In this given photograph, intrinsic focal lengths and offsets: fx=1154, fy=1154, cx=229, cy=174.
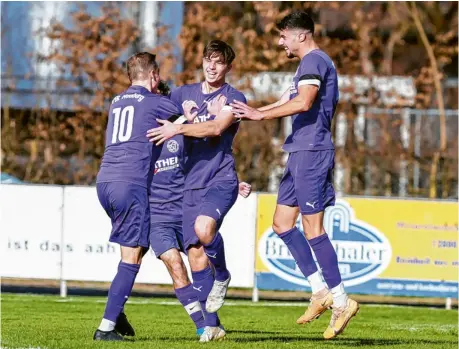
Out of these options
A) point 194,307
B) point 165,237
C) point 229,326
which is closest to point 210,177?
point 165,237

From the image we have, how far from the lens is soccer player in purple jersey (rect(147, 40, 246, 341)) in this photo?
9.74m

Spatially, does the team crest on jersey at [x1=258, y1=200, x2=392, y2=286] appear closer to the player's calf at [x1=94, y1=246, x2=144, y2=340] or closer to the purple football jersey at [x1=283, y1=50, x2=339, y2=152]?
the purple football jersey at [x1=283, y1=50, x2=339, y2=152]

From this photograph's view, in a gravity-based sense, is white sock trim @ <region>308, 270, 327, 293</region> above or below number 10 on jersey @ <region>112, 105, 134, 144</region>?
below

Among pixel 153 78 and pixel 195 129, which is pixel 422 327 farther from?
pixel 153 78

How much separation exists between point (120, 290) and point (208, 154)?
1.44 metres

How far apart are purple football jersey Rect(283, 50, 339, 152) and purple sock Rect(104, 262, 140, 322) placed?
1.65 m

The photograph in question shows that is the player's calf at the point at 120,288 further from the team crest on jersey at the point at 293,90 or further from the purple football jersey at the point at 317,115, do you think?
the team crest on jersey at the point at 293,90

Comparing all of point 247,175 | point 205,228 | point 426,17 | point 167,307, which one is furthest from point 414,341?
point 426,17

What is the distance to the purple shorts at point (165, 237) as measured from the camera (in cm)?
992

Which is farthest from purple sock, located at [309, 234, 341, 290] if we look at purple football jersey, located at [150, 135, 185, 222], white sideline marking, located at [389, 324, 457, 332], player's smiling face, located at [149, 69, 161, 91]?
white sideline marking, located at [389, 324, 457, 332]

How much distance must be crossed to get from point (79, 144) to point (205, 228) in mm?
13829

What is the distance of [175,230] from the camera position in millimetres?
10195

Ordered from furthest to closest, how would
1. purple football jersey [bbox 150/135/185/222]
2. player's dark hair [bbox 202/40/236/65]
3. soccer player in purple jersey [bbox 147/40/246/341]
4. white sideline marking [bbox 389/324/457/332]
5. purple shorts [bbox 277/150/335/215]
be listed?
white sideline marking [bbox 389/324/457/332] < purple football jersey [bbox 150/135/185/222] < player's dark hair [bbox 202/40/236/65] < soccer player in purple jersey [bbox 147/40/246/341] < purple shorts [bbox 277/150/335/215]

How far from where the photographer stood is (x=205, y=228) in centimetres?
966
